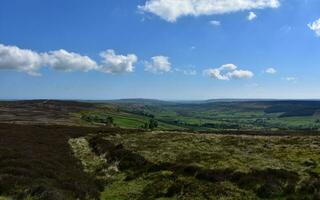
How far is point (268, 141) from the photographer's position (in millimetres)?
48406

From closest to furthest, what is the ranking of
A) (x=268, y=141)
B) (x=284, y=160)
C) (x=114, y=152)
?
(x=284, y=160), (x=114, y=152), (x=268, y=141)

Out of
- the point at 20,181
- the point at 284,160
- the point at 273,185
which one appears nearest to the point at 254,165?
the point at 284,160

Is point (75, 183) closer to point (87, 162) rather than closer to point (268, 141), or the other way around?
point (87, 162)

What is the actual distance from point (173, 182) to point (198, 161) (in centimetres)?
794

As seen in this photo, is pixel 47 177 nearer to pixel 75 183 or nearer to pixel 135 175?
pixel 75 183

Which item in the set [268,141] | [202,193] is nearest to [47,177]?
[202,193]

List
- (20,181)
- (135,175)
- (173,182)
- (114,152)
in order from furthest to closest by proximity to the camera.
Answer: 1. (114,152)
2. (135,175)
3. (173,182)
4. (20,181)

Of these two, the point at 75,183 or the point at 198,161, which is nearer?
the point at 75,183

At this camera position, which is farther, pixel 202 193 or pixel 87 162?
pixel 87 162

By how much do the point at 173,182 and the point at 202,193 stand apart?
3170 millimetres

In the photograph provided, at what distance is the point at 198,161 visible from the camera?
3338 centimetres

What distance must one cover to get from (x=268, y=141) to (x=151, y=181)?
24954 millimetres

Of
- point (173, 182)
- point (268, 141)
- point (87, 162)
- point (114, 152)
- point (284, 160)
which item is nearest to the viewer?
point (173, 182)

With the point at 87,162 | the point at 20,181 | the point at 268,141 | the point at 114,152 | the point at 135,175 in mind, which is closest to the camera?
the point at 20,181
